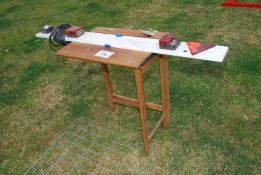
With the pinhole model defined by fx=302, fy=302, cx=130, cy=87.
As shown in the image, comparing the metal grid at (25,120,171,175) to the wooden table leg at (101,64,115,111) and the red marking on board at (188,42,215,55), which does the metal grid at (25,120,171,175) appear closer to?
the wooden table leg at (101,64,115,111)

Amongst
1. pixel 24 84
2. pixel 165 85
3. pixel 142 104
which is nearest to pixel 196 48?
pixel 165 85

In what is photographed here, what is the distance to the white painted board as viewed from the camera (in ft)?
11.7

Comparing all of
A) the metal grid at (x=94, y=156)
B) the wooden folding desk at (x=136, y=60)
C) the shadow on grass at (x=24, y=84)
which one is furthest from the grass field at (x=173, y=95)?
the wooden folding desk at (x=136, y=60)

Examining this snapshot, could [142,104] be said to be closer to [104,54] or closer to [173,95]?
[104,54]

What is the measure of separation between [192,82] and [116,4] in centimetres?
506

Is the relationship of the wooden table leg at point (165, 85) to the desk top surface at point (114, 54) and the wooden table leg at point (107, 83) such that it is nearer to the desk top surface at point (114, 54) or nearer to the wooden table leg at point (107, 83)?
the desk top surface at point (114, 54)

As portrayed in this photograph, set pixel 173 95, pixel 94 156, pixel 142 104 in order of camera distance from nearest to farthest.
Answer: pixel 142 104
pixel 94 156
pixel 173 95

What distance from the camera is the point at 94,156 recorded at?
4.69m

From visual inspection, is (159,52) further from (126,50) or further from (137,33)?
(137,33)

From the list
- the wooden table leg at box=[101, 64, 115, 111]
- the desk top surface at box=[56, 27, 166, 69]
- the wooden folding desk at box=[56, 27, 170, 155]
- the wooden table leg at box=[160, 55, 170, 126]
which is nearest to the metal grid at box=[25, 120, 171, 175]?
the wooden folding desk at box=[56, 27, 170, 155]

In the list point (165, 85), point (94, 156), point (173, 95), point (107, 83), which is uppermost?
point (165, 85)

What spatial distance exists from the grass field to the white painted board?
1603mm

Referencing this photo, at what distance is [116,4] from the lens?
988 centimetres

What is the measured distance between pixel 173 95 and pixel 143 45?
6.16 ft
